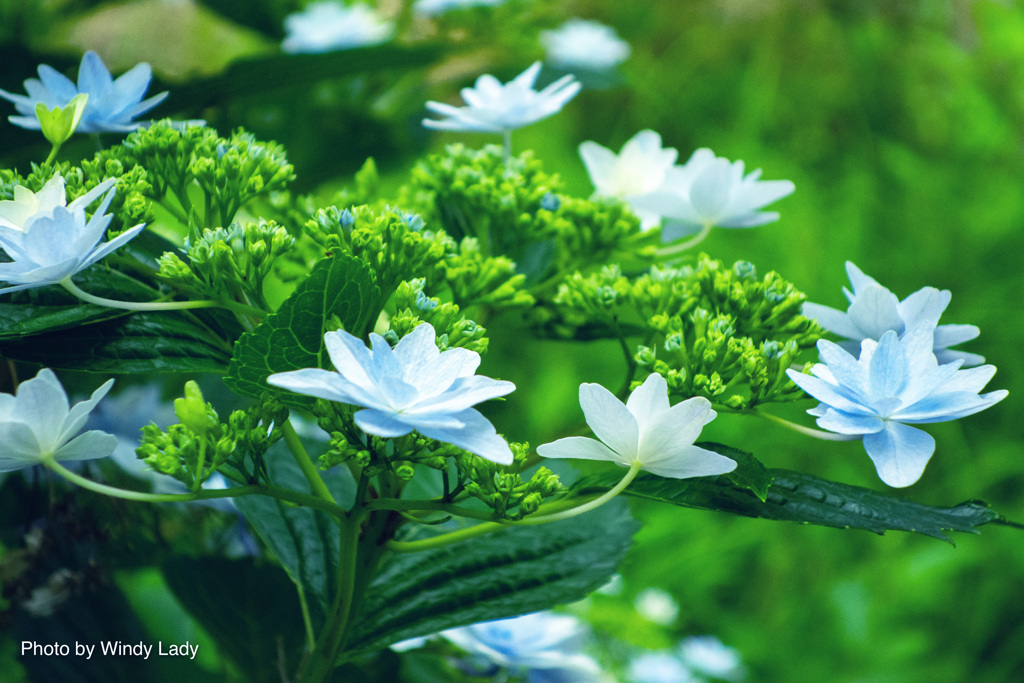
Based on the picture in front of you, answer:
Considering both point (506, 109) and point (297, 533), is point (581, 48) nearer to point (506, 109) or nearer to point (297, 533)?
point (506, 109)

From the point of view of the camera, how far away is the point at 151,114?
683 mm

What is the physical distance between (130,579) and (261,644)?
0.26 metres

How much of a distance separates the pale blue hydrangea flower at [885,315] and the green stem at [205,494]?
25 cm

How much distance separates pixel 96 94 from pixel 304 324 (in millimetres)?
234

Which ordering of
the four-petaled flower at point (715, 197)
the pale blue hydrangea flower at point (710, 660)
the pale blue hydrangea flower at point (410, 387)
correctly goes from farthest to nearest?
the pale blue hydrangea flower at point (710, 660) → the four-petaled flower at point (715, 197) → the pale blue hydrangea flower at point (410, 387)

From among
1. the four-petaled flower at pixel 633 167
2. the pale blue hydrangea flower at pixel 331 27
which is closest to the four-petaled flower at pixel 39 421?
the four-petaled flower at pixel 633 167

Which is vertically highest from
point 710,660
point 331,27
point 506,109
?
point 506,109

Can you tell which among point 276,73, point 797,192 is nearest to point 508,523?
point 276,73

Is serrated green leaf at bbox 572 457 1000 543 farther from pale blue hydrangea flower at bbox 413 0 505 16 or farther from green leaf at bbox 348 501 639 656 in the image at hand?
pale blue hydrangea flower at bbox 413 0 505 16

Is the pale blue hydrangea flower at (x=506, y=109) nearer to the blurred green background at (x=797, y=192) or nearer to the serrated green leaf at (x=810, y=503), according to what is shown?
the blurred green background at (x=797, y=192)

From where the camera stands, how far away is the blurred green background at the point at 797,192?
3.15ft

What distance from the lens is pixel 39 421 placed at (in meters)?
0.31

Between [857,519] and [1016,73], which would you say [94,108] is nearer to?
[857,519]

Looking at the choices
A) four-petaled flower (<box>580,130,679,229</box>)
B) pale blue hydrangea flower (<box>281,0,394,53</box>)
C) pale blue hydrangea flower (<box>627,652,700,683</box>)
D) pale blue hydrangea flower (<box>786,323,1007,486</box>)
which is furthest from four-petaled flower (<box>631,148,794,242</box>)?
pale blue hydrangea flower (<box>627,652,700,683</box>)
